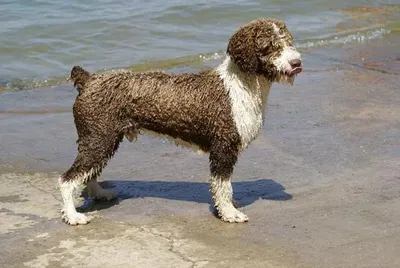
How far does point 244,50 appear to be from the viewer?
20.1 ft

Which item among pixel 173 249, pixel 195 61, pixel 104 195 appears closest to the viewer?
pixel 173 249

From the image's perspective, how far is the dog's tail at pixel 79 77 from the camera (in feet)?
21.1

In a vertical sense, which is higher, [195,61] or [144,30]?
[144,30]

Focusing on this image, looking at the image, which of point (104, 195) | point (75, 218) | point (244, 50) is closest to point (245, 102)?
point (244, 50)

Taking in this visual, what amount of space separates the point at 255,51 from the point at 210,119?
65 cm

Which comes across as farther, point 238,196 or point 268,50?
point 238,196

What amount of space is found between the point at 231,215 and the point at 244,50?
126 centimetres

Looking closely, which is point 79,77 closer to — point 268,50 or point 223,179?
point 223,179

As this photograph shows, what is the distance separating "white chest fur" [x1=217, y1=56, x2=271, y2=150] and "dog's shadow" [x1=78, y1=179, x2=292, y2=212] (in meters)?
0.68

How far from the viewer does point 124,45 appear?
1360cm

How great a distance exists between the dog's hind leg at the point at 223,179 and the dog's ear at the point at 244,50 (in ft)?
2.05

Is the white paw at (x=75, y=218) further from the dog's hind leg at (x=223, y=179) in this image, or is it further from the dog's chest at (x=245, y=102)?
the dog's chest at (x=245, y=102)

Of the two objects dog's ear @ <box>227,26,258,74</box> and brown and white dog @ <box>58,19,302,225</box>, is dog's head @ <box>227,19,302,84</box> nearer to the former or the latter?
dog's ear @ <box>227,26,258,74</box>

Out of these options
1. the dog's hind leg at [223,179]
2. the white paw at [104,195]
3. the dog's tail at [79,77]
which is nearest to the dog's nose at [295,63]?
the dog's hind leg at [223,179]
